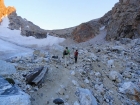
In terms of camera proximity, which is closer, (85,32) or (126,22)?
(126,22)

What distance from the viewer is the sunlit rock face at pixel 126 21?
114 feet

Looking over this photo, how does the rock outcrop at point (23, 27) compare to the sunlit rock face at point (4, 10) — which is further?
the sunlit rock face at point (4, 10)

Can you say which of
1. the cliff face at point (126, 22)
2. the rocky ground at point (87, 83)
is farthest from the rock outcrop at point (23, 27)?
the rocky ground at point (87, 83)

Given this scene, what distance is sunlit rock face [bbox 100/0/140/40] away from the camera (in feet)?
114

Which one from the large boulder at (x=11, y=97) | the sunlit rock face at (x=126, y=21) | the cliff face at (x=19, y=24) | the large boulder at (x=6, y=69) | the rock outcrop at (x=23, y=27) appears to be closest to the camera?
the large boulder at (x=11, y=97)

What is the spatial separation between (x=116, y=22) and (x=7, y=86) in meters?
34.6

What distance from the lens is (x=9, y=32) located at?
59281 mm

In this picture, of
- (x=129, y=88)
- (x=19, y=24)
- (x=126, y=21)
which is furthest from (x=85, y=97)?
(x=19, y=24)

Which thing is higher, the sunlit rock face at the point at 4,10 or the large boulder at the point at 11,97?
the sunlit rock face at the point at 4,10

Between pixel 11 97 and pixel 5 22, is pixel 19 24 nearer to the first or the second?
pixel 5 22

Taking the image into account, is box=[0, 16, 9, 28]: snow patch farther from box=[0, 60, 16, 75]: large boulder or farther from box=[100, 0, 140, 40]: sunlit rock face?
box=[0, 60, 16, 75]: large boulder

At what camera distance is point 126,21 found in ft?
124

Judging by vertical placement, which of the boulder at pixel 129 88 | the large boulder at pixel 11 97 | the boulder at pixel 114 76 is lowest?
the boulder at pixel 129 88

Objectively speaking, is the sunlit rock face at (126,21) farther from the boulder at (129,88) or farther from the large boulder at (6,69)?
the large boulder at (6,69)
